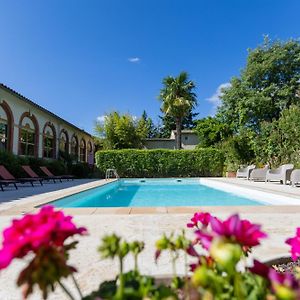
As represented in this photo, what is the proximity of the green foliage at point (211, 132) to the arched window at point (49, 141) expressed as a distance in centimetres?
1747

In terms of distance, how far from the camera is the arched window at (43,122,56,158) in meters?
21.1

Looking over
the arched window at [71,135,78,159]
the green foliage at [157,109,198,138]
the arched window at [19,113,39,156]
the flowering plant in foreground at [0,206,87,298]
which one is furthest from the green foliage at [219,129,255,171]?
the green foliage at [157,109,198,138]

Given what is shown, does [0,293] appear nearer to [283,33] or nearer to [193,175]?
[193,175]

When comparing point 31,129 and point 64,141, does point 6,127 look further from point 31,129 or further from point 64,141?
point 64,141

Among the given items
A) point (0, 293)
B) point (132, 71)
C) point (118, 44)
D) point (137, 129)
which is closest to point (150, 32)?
point (118, 44)

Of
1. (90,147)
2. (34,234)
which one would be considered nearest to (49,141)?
(90,147)

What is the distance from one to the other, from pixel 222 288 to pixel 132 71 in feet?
94.1

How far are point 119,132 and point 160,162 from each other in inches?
300

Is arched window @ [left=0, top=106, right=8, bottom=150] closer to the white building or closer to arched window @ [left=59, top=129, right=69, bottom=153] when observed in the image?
the white building

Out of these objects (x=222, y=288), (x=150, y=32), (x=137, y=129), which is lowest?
(x=222, y=288)

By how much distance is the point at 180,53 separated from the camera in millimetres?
25906

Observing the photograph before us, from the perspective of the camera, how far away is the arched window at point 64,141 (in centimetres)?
2398

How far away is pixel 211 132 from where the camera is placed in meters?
34.9

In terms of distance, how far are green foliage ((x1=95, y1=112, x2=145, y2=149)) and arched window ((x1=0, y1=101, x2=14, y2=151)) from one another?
43.8 feet
